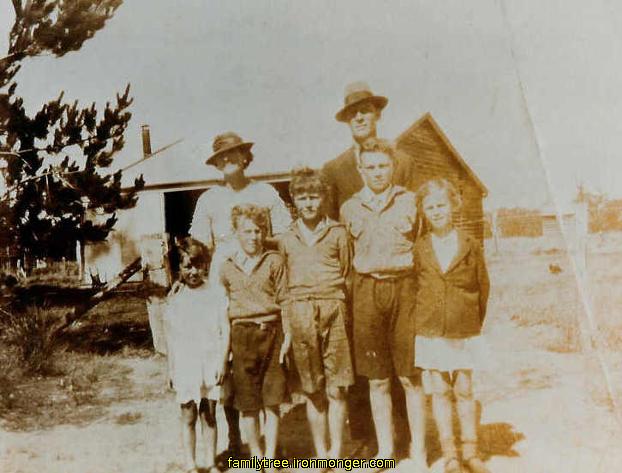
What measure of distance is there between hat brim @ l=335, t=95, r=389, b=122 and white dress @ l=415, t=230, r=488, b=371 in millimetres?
890

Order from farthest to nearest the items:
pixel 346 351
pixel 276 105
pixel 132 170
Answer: pixel 132 170 < pixel 276 105 < pixel 346 351

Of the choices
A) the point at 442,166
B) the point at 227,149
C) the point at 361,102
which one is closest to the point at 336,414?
the point at 442,166

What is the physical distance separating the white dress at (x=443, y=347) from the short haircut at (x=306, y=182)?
29.7 inches

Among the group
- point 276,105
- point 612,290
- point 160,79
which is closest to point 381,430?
point 612,290

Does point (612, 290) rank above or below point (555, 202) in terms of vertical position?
below

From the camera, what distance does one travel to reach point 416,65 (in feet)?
12.5

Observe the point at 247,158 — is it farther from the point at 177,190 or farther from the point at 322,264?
the point at 322,264

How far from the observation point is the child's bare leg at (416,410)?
3.61m

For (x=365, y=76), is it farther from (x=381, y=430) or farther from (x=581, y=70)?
(x=381, y=430)

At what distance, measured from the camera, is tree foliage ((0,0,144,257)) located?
170 inches

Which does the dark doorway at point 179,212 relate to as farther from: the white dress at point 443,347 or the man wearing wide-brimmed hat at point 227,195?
the white dress at point 443,347

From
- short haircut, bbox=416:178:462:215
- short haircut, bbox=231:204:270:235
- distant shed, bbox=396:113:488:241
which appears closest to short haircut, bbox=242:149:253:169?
short haircut, bbox=231:204:270:235

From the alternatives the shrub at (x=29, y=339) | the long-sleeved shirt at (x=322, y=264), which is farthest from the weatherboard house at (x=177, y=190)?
the shrub at (x=29, y=339)

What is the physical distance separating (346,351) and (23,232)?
104 inches
